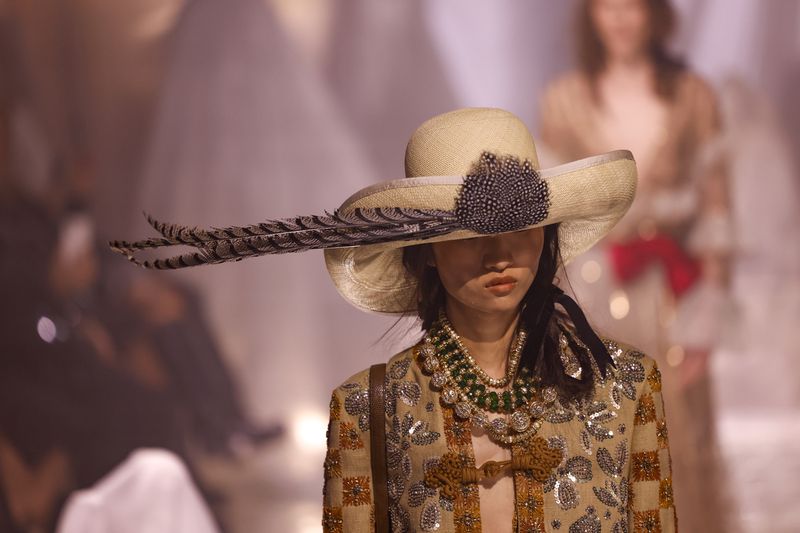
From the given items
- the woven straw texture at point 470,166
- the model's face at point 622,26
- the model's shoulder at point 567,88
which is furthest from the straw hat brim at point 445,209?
the model's face at point 622,26

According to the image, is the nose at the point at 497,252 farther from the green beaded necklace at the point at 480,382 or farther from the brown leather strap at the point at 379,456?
the brown leather strap at the point at 379,456

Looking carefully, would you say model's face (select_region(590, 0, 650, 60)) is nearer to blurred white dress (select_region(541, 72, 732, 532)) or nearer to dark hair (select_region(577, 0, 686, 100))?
dark hair (select_region(577, 0, 686, 100))

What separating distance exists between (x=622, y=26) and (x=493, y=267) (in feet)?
9.00

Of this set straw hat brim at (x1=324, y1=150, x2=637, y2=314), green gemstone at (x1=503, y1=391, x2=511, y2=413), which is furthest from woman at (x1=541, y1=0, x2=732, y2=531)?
green gemstone at (x1=503, y1=391, x2=511, y2=413)

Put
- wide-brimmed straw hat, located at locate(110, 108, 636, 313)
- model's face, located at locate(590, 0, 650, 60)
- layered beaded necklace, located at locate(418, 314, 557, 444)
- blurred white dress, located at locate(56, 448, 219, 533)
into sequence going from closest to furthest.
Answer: wide-brimmed straw hat, located at locate(110, 108, 636, 313) < layered beaded necklace, located at locate(418, 314, 557, 444) < blurred white dress, located at locate(56, 448, 219, 533) < model's face, located at locate(590, 0, 650, 60)

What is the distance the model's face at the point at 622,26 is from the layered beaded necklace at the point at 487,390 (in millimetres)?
2638

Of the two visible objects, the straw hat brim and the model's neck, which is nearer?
the straw hat brim

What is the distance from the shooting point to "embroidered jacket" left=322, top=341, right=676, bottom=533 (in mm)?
1668

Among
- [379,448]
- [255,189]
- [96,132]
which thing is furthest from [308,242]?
[96,132]

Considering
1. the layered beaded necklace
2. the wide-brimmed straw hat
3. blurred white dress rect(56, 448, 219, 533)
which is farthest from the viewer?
blurred white dress rect(56, 448, 219, 533)

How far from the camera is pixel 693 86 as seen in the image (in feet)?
13.6

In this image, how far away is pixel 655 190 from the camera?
4082 mm

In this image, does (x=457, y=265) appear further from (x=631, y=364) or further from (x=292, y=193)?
(x=292, y=193)

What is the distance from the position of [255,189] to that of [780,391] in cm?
215
